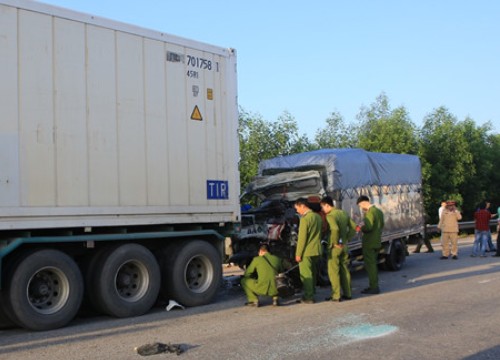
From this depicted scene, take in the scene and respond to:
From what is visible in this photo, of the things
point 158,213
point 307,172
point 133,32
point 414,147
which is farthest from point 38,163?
point 414,147

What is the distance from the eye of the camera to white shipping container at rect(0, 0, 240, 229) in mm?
6750

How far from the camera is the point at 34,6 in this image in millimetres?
6895

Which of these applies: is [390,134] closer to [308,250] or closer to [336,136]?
[336,136]

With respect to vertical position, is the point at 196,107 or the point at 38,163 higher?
the point at 196,107

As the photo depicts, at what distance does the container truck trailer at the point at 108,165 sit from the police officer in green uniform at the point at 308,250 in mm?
1201

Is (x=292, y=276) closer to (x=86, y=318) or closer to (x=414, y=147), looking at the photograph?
(x=86, y=318)

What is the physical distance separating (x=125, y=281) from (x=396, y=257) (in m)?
7.35

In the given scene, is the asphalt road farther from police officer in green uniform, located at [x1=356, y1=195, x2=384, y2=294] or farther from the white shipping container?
the white shipping container

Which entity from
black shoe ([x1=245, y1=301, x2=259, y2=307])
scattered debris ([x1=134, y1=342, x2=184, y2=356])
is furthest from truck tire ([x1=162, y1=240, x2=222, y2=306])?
scattered debris ([x1=134, y1=342, x2=184, y2=356])

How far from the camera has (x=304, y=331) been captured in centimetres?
666

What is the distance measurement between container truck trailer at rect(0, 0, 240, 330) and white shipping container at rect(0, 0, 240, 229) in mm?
16

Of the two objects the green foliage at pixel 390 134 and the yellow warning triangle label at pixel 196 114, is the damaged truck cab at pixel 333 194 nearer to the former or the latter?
the yellow warning triangle label at pixel 196 114

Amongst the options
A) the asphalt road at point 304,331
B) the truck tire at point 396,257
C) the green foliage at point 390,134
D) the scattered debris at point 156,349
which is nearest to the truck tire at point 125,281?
the asphalt road at point 304,331

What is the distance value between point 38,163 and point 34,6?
6.42 ft
